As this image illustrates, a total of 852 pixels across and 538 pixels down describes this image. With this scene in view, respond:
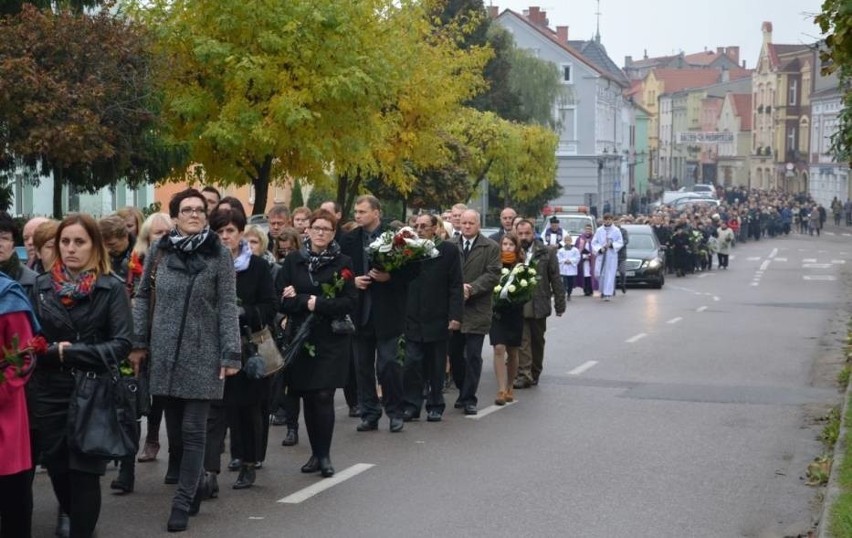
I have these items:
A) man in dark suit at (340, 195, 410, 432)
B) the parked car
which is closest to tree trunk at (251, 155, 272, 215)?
the parked car

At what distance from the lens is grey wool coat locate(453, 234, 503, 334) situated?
1387 cm

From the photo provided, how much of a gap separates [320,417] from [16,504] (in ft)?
11.1

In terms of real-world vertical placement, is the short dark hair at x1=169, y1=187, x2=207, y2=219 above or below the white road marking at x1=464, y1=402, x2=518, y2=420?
above

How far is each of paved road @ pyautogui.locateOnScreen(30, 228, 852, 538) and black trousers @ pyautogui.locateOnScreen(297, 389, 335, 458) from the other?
0.26 metres

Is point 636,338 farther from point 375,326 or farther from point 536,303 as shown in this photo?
point 375,326

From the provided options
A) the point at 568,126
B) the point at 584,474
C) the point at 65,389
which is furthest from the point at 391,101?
the point at 568,126

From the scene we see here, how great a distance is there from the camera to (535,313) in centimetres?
1591

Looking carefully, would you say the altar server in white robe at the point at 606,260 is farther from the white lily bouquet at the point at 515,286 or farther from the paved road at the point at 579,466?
the white lily bouquet at the point at 515,286

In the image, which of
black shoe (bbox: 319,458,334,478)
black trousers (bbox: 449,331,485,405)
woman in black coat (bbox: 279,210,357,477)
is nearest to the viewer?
woman in black coat (bbox: 279,210,357,477)

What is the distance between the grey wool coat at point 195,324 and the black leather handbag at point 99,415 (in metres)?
0.77

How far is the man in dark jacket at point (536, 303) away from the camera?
15844 mm

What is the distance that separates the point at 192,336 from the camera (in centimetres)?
860

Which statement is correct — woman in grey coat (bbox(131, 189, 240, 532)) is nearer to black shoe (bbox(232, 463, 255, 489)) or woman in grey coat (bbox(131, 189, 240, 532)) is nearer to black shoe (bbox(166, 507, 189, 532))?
black shoe (bbox(166, 507, 189, 532))

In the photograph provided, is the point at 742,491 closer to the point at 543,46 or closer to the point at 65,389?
the point at 65,389
